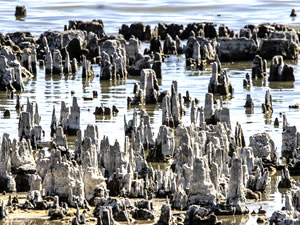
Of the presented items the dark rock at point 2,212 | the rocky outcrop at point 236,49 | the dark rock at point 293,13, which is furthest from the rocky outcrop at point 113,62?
the dark rock at point 293,13

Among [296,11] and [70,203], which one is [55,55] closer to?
[70,203]

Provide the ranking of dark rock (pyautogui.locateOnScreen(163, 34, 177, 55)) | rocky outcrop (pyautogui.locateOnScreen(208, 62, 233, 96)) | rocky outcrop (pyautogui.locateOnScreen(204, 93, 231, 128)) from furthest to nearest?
1. dark rock (pyautogui.locateOnScreen(163, 34, 177, 55))
2. rocky outcrop (pyautogui.locateOnScreen(208, 62, 233, 96))
3. rocky outcrop (pyautogui.locateOnScreen(204, 93, 231, 128))

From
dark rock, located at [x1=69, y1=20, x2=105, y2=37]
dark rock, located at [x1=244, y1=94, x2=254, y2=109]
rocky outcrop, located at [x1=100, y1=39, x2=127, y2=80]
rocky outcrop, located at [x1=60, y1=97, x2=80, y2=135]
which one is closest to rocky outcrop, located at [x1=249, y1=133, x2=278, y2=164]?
rocky outcrop, located at [x1=60, y1=97, x2=80, y2=135]

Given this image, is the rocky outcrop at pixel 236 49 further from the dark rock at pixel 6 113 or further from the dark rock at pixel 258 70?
the dark rock at pixel 6 113

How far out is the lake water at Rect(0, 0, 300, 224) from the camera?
38.3 m

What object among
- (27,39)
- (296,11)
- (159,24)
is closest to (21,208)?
(27,39)

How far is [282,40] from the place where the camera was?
60.0 m

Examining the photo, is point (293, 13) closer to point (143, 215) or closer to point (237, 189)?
point (237, 189)

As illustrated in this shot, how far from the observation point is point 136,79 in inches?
1994

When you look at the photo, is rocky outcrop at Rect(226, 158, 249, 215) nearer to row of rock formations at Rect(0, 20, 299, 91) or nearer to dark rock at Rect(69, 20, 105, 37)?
row of rock formations at Rect(0, 20, 299, 91)

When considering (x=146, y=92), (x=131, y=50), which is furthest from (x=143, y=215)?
(x=131, y=50)

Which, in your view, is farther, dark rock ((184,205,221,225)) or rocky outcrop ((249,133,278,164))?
rocky outcrop ((249,133,278,164))

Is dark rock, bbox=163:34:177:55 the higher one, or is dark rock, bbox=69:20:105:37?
dark rock, bbox=69:20:105:37

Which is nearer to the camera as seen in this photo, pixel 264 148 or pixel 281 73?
pixel 264 148
